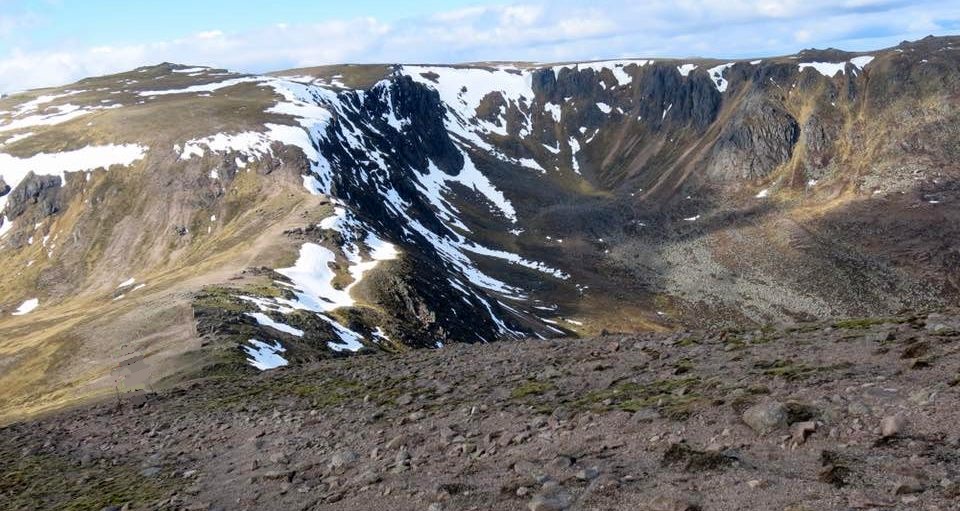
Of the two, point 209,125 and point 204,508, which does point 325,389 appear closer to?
point 204,508

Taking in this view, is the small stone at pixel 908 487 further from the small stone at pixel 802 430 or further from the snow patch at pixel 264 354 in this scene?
the snow patch at pixel 264 354

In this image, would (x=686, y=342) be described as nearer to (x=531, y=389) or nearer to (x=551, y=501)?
(x=531, y=389)

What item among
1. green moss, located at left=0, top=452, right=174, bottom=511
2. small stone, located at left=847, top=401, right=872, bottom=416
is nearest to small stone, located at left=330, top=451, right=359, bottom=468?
green moss, located at left=0, top=452, right=174, bottom=511

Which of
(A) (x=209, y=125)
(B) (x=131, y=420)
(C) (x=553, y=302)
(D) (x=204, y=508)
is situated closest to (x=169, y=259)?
(A) (x=209, y=125)

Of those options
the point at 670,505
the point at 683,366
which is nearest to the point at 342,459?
the point at 670,505

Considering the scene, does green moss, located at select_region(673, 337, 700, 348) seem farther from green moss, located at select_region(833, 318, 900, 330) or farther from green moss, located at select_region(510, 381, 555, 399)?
green moss, located at select_region(510, 381, 555, 399)

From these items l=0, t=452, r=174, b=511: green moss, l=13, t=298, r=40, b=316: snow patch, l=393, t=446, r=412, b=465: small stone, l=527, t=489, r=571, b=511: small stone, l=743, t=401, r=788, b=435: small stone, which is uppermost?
l=743, t=401, r=788, b=435: small stone
